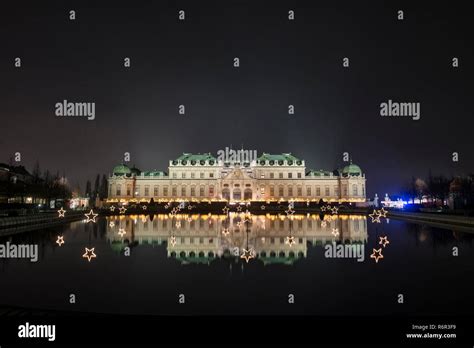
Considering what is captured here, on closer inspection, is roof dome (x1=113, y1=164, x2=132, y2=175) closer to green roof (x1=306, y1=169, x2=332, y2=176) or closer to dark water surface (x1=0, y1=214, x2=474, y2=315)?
green roof (x1=306, y1=169, x2=332, y2=176)

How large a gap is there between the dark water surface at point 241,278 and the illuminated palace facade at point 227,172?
7834 centimetres

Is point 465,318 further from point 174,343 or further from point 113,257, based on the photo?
point 113,257

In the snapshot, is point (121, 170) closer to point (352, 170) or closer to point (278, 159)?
point (278, 159)

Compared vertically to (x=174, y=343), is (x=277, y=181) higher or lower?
higher

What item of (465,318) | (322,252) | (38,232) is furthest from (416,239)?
(38,232)

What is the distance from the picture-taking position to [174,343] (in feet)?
32.8

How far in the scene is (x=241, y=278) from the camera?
16062 millimetres

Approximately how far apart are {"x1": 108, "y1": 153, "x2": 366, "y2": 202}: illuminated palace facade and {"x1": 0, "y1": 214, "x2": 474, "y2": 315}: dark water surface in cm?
7834

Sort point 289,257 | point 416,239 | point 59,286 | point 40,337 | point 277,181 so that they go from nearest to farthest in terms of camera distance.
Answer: point 40,337 → point 59,286 → point 289,257 → point 416,239 → point 277,181

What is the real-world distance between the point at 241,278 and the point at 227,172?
86905 mm

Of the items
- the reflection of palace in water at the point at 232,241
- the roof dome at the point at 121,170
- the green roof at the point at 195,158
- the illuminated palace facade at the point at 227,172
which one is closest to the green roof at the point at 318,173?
the illuminated palace facade at the point at 227,172

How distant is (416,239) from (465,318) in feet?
58.7

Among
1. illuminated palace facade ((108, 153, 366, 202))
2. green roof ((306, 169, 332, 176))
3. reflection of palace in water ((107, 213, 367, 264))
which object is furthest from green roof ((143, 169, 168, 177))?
reflection of palace in water ((107, 213, 367, 264))

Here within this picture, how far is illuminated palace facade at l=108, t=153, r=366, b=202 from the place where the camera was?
105 metres
